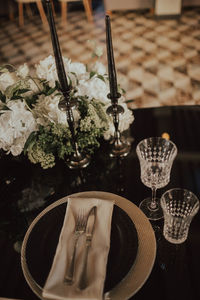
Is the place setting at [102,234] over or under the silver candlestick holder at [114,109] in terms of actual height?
under

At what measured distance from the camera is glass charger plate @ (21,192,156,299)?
77 cm

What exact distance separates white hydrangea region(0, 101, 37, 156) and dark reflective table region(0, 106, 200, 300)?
135mm

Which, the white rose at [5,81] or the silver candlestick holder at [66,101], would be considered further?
the white rose at [5,81]

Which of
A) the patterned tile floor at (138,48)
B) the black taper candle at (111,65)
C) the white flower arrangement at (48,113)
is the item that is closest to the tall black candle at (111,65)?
the black taper candle at (111,65)

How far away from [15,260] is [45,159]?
0.38 meters

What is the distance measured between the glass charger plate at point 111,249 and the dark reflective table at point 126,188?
5 centimetres

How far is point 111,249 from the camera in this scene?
838mm

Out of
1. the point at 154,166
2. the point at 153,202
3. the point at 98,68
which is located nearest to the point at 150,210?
the point at 153,202

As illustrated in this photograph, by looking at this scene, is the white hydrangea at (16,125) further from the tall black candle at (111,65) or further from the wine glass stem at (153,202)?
the wine glass stem at (153,202)

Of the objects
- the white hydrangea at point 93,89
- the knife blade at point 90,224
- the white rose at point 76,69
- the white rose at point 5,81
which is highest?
the white rose at point 76,69

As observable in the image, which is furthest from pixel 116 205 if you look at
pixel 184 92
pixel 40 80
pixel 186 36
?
pixel 186 36

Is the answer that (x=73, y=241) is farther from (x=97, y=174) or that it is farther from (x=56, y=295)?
(x=97, y=174)

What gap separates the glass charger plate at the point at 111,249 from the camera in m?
0.77

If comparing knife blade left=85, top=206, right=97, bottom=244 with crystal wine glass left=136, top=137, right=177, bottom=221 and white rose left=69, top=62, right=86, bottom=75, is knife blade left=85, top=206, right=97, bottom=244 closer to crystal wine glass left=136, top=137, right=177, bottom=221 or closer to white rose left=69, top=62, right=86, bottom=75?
crystal wine glass left=136, top=137, right=177, bottom=221
